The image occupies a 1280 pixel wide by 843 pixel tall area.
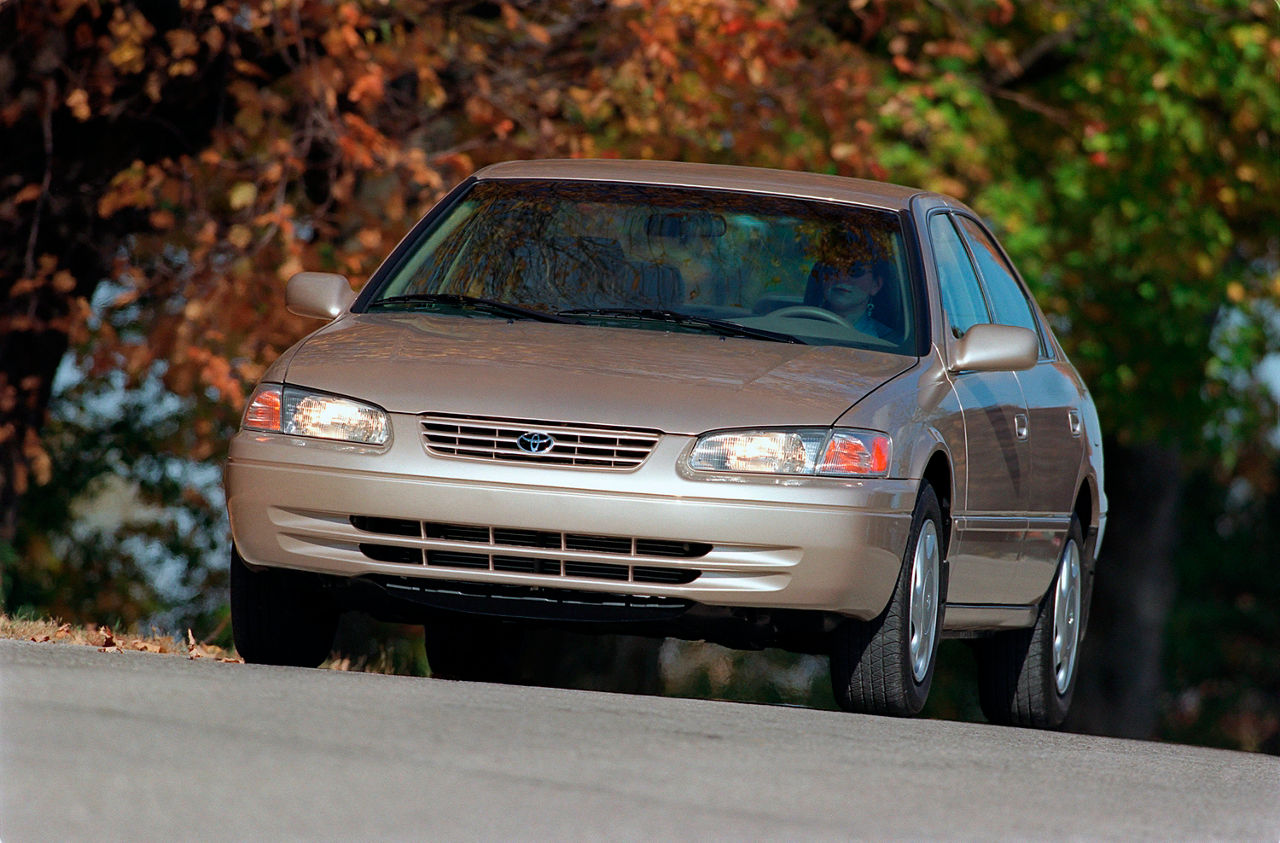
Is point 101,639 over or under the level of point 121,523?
over

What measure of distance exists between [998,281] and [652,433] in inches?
123

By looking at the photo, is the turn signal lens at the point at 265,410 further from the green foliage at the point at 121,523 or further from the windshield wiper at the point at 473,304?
the green foliage at the point at 121,523

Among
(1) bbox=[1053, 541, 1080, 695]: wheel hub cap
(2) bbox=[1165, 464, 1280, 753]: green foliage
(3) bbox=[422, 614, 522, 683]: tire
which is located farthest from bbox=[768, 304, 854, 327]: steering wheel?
(2) bbox=[1165, 464, 1280, 753]: green foliage

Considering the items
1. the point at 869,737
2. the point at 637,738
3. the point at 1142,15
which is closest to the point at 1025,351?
the point at 869,737

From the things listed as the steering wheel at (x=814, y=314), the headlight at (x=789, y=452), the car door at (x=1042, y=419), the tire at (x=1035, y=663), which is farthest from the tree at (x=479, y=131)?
the headlight at (x=789, y=452)

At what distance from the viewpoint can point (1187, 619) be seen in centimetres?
3325

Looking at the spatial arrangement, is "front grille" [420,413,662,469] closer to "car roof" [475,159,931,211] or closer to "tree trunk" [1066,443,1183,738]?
"car roof" [475,159,931,211]

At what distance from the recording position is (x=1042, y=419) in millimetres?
9352

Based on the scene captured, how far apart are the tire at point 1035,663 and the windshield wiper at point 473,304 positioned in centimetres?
272

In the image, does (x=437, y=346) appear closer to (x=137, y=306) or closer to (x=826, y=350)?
(x=826, y=350)

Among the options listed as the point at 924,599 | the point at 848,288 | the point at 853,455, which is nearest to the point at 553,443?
the point at 853,455

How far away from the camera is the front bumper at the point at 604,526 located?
7.04 meters

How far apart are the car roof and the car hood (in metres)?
1.02

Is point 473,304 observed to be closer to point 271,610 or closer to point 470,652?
point 271,610
